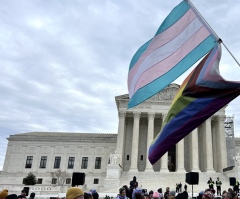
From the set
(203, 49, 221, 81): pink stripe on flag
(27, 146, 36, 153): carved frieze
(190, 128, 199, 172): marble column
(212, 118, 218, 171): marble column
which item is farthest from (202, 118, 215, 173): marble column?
(203, 49, 221, 81): pink stripe on flag

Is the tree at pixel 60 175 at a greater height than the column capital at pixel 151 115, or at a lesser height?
lesser

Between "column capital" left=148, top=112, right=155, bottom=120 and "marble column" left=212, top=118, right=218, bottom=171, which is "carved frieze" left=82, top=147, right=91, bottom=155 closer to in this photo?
"column capital" left=148, top=112, right=155, bottom=120

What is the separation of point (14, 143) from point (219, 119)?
134 ft

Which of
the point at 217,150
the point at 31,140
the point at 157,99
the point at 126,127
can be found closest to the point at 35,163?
the point at 31,140

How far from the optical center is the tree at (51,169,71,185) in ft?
156

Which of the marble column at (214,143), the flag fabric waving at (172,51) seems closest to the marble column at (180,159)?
the marble column at (214,143)

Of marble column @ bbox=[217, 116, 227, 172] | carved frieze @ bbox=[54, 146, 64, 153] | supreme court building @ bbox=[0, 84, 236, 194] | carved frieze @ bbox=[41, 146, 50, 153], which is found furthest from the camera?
carved frieze @ bbox=[41, 146, 50, 153]

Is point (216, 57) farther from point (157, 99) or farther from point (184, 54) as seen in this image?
point (157, 99)

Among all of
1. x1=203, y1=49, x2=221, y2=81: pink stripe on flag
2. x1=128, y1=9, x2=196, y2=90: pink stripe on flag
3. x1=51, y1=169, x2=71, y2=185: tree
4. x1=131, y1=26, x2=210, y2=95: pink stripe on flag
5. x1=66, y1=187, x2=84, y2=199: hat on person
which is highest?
x1=128, y1=9, x2=196, y2=90: pink stripe on flag

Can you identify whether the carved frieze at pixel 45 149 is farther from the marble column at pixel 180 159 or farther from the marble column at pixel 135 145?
the marble column at pixel 180 159

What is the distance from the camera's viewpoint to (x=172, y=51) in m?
8.54

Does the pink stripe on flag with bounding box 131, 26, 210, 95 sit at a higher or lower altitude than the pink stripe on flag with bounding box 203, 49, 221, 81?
higher

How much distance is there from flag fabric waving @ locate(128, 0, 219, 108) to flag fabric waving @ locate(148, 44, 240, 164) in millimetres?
705

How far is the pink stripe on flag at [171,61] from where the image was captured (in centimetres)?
793
